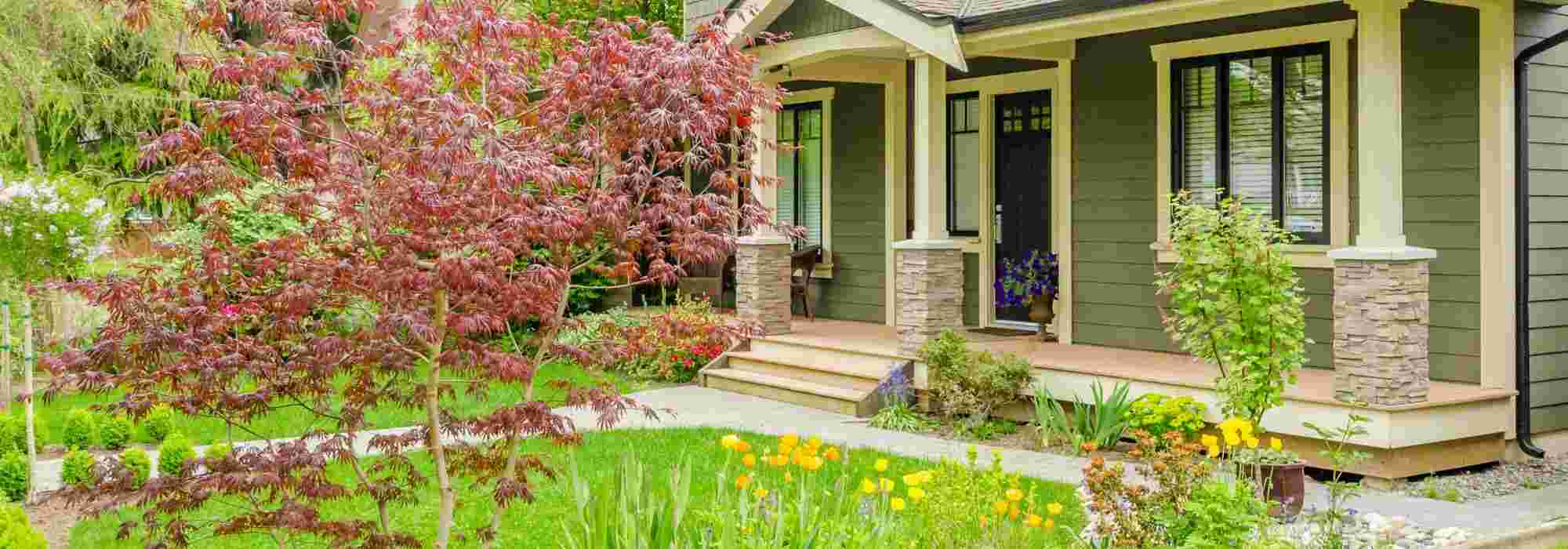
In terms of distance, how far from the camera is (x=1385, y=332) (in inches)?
316

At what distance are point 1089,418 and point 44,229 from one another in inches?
259

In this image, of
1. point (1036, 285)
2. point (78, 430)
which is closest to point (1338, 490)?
point (1036, 285)

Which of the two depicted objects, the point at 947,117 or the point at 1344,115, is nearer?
the point at 1344,115

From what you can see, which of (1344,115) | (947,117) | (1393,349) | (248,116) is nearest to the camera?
(248,116)

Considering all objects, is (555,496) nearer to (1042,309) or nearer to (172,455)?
(172,455)

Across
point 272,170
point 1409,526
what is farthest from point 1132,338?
point 272,170

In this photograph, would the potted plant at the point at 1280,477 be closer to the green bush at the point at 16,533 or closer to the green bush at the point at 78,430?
the green bush at the point at 16,533

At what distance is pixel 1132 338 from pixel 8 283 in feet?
25.7

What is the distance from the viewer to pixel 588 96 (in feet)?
19.0

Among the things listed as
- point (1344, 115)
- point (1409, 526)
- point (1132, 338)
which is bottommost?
point (1409, 526)

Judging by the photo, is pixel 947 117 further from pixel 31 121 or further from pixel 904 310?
pixel 31 121

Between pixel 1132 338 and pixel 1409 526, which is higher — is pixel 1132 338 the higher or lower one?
the higher one

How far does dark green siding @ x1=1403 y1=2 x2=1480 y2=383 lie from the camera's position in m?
8.83

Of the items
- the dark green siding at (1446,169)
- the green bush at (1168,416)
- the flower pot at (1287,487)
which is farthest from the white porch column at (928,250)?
the flower pot at (1287,487)
